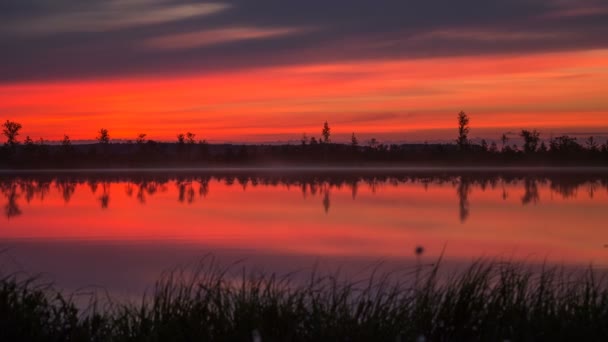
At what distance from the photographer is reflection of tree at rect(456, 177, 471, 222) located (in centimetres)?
1880

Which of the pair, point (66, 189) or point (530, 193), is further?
point (66, 189)

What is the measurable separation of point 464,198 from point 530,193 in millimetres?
3182

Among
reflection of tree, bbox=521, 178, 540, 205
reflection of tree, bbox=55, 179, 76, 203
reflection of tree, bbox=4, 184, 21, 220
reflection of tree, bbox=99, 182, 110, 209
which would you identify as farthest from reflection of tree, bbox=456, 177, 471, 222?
reflection of tree, bbox=55, 179, 76, 203

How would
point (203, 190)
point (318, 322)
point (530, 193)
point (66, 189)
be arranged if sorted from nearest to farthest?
1. point (318, 322)
2. point (530, 193)
3. point (203, 190)
4. point (66, 189)

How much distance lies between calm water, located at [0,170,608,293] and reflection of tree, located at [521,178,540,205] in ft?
0.22

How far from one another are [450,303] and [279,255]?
6.55 metres

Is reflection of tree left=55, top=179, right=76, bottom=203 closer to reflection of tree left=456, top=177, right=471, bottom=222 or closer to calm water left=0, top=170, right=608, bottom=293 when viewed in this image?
calm water left=0, top=170, right=608, bottom=293

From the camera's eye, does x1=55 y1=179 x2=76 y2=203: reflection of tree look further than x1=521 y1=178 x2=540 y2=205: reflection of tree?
Yes

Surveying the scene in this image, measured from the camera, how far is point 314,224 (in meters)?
16.9

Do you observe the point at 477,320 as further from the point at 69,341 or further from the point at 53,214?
the point at 53,214

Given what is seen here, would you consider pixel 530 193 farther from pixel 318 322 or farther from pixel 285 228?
pixel 318 322

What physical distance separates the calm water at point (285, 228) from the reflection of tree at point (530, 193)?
0.07 meters

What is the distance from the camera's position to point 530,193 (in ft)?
84.3

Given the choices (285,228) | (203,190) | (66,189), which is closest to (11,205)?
(66,189)
